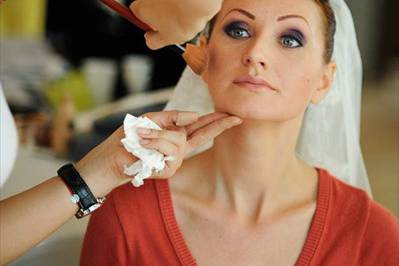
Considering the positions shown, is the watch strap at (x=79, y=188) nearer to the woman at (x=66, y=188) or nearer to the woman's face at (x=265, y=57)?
the woman at (x=66, y=188)

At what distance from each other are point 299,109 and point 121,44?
3.05 metres

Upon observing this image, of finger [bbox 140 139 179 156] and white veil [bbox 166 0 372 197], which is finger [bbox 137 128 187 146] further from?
white veil [bbox 166 0 372 197]

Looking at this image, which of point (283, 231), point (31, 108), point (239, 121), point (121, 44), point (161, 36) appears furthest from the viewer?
point (121, 44)

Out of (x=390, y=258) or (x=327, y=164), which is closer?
(x=390, y=258)

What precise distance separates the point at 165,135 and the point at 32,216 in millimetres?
204

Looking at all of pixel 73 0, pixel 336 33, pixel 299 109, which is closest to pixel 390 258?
pixel 299 109

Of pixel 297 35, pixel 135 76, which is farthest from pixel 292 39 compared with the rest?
pixel 135 76

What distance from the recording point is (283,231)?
1.23 meters

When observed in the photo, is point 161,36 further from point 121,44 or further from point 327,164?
point 121,44

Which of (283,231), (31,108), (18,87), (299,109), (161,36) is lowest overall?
(283,231)

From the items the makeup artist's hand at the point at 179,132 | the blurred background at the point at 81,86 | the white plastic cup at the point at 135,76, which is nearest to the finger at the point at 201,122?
the makeup artist's hand at the point at 179,132

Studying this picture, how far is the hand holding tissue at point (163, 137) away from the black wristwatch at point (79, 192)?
0.06 meters

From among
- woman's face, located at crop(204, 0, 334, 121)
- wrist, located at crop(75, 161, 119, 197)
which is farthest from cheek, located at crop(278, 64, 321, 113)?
wrist, located at crop(75, 161, 119, 197)

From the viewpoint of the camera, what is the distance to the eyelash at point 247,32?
118cm
